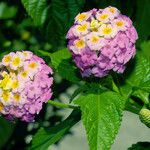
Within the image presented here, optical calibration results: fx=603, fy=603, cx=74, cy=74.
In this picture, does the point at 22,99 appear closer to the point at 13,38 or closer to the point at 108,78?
the point at 108,78

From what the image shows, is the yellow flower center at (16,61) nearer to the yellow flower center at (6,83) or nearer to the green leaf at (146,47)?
the yellow flower center at (6,83)

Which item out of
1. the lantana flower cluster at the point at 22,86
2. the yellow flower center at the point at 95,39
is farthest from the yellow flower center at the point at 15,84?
the yellow flower center at the point at 95,39

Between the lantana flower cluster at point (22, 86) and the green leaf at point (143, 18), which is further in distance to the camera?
the green leaf at point (143, 18)

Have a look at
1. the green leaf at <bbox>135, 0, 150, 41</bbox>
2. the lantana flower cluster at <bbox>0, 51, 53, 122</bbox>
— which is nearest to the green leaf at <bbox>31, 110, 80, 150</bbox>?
the lantana flower cluster at <bbox>0, 51, 53, 122</bbox>

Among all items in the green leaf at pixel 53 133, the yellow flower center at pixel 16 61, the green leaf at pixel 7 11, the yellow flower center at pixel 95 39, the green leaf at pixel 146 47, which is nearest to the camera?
the yellow flower center at pixel 95 39

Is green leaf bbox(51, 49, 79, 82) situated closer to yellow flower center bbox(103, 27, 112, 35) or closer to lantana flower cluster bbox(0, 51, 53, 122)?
lantana flower cluster bbox(0, 51, 53, 122)

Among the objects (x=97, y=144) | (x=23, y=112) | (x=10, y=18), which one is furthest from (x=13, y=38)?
(x=97, y=144)
